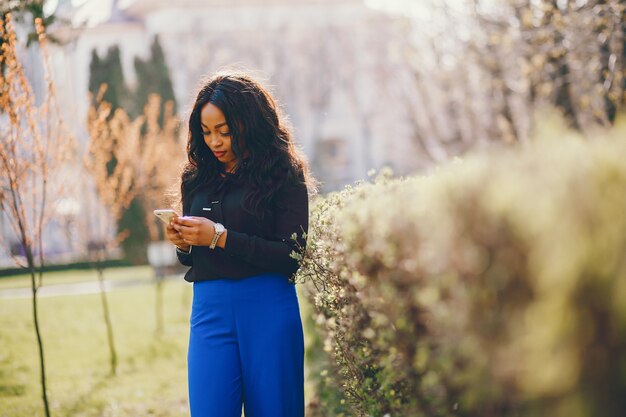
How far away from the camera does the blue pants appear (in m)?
3.52

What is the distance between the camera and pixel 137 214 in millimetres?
26359

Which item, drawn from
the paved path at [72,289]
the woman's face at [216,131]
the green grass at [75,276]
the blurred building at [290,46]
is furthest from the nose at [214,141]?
the blurred building at [290,46]

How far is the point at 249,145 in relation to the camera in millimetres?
3809

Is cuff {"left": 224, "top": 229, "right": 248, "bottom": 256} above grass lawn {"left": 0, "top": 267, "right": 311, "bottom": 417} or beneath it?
above

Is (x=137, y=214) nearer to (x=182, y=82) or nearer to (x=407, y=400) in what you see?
(x=182, y=82)

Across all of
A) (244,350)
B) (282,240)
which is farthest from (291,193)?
(244,350)

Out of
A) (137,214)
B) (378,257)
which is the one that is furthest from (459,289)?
(137,214)

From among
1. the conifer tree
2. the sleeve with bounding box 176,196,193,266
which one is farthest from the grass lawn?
the conifer tree

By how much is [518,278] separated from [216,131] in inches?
86.2

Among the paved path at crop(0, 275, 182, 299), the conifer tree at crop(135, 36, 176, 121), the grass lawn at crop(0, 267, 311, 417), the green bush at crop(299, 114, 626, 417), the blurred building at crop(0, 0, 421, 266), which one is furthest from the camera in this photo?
the blurred building at crop(0, 0, 421, 266)

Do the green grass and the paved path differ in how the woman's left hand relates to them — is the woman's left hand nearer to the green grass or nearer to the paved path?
the paved path

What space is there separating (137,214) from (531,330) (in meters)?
25.4

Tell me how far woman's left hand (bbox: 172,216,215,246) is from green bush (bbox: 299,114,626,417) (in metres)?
1.16

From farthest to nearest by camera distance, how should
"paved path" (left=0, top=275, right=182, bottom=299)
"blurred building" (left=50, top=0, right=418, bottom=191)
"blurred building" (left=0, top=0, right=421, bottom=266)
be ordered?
"blurred building" (left=50, top=0, right=418, bottom=191), "blurred building" (left=0, top=0, right=421, bottom=266), "paved path" (left=0, top=275, right=182, bottom=299)
